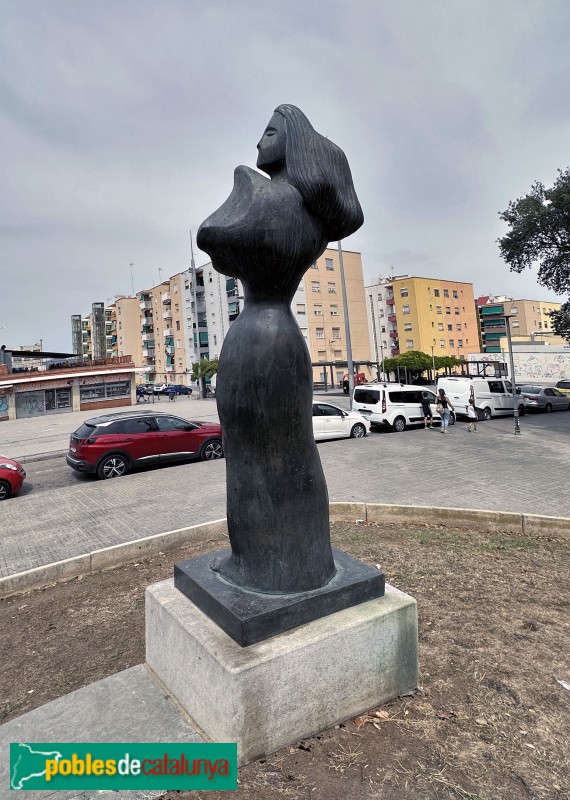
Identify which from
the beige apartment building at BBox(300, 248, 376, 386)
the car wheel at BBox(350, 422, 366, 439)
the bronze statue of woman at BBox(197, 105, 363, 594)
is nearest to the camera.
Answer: the bronze statue of woman at BBox(197, 105, 363, 594)

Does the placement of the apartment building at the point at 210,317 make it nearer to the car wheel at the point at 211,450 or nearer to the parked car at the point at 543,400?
the parked car at the point at 543,400

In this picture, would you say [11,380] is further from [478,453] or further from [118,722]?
[118,722]

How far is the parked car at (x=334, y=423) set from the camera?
14773 mm

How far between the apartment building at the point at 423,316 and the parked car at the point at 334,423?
165 ft

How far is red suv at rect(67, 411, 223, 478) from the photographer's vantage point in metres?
10.9

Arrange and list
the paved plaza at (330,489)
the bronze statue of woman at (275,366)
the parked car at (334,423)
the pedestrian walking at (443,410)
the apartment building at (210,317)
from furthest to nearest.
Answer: the apartment building at (210,317), the pedestrian walking at (443,410), the parked car at (334,423), the paved plaza at (330,489), the bronze statue of woman at (275,366)

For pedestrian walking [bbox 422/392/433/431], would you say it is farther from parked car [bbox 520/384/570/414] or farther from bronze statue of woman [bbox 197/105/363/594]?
bronze statue of woman [bbox 197/105/363/594]

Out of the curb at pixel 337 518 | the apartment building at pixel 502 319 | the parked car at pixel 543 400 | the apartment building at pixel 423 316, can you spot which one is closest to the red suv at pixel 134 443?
the curb at pixel 337 518

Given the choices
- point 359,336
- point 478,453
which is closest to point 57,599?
point 478,453

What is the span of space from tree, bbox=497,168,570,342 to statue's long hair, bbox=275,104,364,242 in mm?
23066

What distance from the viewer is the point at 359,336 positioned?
5900 cm

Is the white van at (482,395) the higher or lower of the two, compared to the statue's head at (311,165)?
lower

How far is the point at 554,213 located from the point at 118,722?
85.9 ft

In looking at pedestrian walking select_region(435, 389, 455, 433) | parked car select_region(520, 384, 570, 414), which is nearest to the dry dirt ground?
pedestrian walking select_region(435, 389, 455, 433)
